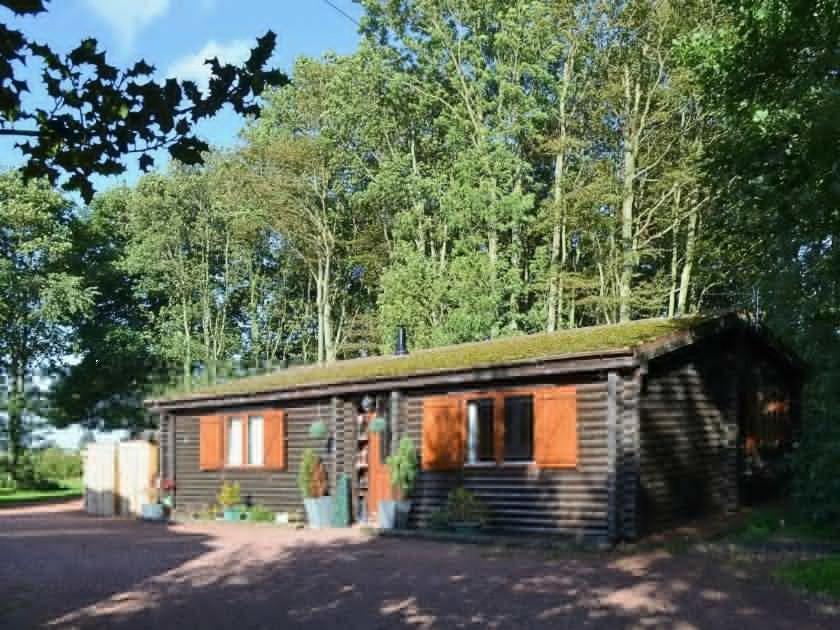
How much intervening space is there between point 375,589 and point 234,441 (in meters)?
10.7

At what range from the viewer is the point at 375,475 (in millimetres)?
17969

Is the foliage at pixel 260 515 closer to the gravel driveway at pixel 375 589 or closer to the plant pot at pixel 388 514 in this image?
the plant pot at pixel 388 514

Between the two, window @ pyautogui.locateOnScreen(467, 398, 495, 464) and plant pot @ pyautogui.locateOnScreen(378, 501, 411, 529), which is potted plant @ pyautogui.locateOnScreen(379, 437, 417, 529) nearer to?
plant pot @ pyautogui.locateOnScreen(378, 501, 411, 529)

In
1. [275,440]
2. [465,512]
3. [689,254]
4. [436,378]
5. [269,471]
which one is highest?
[689,254]

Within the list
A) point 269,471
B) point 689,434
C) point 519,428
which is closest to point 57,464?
point 269,471

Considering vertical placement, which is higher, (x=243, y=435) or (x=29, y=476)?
(x=243, y=435)

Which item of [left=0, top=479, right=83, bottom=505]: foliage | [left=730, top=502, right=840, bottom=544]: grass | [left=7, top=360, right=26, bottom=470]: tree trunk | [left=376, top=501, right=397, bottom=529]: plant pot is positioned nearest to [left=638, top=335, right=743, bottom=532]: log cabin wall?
[left=730, top=502, right=840, bottom=544]: grass

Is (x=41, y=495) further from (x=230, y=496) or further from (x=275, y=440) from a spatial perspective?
(x=275, y=440)

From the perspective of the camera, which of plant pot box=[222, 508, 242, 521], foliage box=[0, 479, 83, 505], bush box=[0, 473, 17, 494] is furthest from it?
bush box=[0, 473, 17, 494]

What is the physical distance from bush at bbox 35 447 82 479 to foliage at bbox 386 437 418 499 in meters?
26.6

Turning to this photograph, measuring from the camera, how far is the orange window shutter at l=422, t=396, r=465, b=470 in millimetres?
15852

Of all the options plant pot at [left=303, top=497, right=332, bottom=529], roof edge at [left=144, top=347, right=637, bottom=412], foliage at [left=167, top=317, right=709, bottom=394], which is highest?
foliage at [left=167, top=317, right=709, bottom=394]

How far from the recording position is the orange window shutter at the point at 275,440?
756 inches

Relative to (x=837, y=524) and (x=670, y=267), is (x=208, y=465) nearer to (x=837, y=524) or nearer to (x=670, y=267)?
(x=837, y=524)
